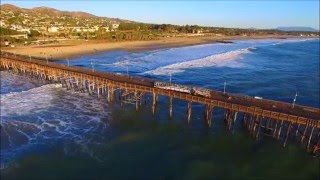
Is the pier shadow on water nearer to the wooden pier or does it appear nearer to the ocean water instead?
the ocean water

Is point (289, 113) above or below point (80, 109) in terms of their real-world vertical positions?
above

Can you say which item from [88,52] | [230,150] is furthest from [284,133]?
[88,52]

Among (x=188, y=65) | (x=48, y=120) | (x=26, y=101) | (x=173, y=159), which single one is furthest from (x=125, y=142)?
(x=188, y=65)

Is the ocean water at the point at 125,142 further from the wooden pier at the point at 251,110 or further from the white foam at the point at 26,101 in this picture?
the wooden pier at the point at 251,110

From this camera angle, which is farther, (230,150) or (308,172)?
(230,150)

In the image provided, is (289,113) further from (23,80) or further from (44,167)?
(23,80)

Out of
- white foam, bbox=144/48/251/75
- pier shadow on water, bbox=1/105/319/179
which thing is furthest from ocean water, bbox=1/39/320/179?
white foam, bbox=144/48/251/75

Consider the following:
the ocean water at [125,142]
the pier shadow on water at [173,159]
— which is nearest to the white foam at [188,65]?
the ocean water at [125,142]

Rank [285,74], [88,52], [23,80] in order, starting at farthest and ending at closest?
[88,52]
[285,74]
[23,80]

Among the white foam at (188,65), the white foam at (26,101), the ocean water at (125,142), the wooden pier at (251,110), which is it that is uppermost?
the wooden pier at (251,110)
